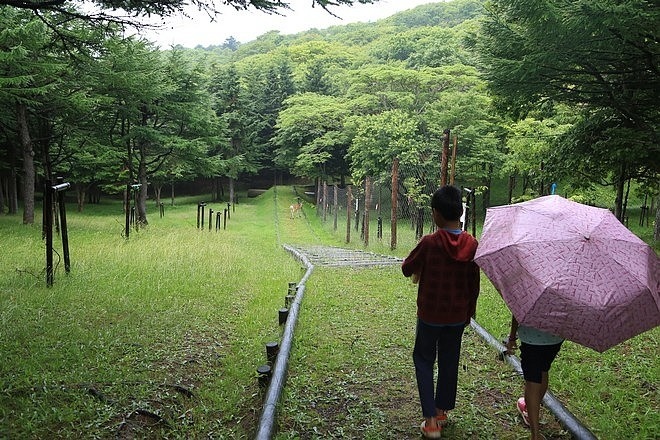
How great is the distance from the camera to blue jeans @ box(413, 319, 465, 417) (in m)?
2.91

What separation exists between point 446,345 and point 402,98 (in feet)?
75.8

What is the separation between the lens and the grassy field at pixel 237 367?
315cm

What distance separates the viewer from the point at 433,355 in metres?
2.95

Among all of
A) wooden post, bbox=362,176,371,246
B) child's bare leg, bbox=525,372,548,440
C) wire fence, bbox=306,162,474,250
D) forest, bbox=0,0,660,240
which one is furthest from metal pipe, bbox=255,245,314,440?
wooden post, bbox=362,176,371,246

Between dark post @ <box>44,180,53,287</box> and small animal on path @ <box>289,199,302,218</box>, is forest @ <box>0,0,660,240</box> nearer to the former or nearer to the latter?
dark post @ <box>44,180,53,287</box>

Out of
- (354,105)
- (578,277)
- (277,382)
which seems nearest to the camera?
(578,277)

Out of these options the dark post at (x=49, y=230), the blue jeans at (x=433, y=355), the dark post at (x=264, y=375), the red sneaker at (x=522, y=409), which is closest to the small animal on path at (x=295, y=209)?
the dark post at (x=49, y=230)

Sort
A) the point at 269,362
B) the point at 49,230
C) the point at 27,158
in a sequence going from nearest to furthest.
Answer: the point at 269,362, the point at 49,230, the point at 27,158

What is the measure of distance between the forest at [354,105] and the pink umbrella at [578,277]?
3127 millimetres

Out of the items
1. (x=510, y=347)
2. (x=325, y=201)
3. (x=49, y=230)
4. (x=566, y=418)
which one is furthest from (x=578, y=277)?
(x=325, y=201)

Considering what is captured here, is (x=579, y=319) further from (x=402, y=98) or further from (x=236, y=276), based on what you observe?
(x=402, y=98)

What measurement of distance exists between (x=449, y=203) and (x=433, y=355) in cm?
94

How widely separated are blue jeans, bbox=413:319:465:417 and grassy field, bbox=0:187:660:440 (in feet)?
0.98

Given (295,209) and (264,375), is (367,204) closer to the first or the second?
(264,375)
